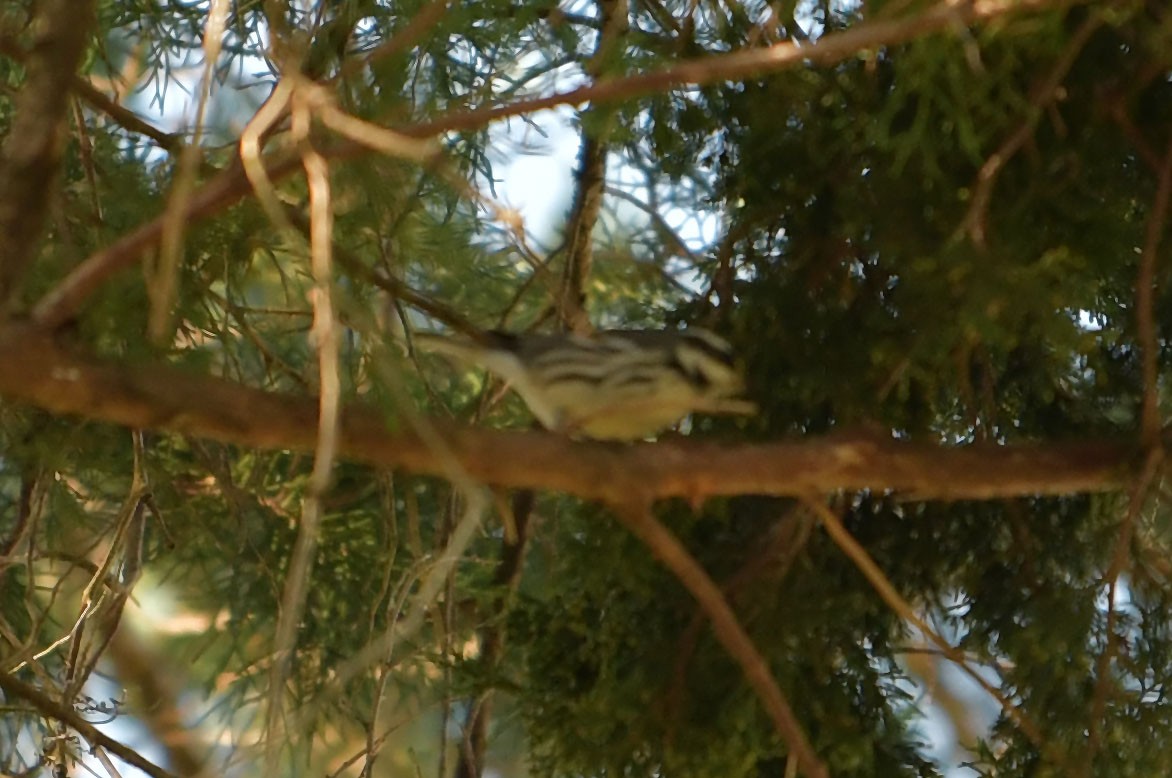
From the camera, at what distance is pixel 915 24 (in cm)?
103

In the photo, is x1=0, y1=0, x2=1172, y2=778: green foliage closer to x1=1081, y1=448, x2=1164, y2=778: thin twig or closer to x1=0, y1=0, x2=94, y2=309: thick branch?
x1=1081, y1=448, x2=1164, y2=778: thin twig

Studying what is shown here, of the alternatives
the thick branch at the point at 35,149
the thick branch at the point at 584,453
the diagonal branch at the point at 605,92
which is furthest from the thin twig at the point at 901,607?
the thick branch at the point at 35,149

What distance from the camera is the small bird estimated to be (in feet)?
5.57

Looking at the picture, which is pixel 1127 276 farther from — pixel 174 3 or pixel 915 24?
pixel 174 3

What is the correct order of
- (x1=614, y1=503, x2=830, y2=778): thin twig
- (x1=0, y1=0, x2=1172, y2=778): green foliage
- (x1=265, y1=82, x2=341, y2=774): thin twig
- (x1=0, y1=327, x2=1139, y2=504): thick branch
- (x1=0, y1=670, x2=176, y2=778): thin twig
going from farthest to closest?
(x1=0, y1=670, x2=176, y2=778): thin twig, (x1=0, y1=0, x2=1172, y2=778): green foliage, (x1=614, y1=503, x2=830, y2=778): thin twig, (x1=0, y1=327, x2=1139, y2=504): thick branch, (x1=265, y1=82, x2=341, y2=774): thin twig

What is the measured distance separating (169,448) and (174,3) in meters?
0.63

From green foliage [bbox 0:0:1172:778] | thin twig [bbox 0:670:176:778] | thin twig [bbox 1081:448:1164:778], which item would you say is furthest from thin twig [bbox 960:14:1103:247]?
thin twig [bbox 0:670:176:778]

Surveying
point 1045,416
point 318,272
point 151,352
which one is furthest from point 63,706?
point 1045,416

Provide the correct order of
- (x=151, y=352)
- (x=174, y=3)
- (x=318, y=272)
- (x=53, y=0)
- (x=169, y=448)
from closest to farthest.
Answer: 1. (x=318, y=272)
2. (x=53, y=0)
3. (x=151, y=352)
4. (x=174, y=3)
5. (x=169, y=448)

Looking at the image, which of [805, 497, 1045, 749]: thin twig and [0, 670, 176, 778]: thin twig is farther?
[0, 670, 176, 778]: thin twig

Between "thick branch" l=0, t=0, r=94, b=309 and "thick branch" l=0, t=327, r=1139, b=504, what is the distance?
0.11m

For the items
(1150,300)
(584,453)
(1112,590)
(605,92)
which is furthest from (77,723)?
(1150,300)

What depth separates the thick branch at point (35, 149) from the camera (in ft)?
4.00

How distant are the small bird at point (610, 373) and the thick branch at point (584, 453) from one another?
0.28 meters
